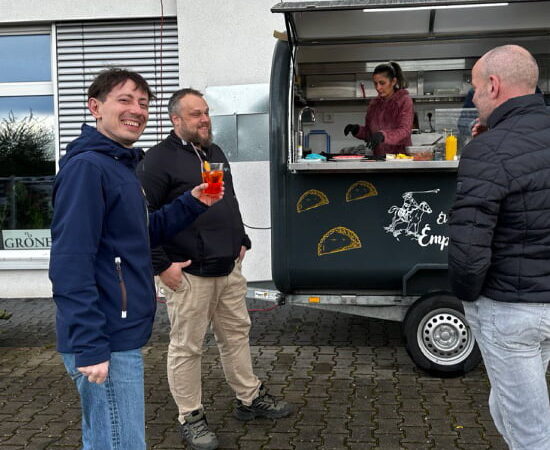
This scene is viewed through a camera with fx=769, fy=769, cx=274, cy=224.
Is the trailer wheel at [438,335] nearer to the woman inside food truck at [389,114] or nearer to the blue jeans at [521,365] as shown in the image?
the woman inside food truck at [389,114]

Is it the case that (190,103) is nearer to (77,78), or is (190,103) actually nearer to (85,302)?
(85,302)

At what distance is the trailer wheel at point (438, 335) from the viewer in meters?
5.34

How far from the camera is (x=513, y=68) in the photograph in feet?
9.01

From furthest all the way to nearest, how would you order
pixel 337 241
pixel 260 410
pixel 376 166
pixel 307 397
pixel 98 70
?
pixel 98 70
pixel 337 241
pixel 376 166
pixel 307 397
pixel 260 410

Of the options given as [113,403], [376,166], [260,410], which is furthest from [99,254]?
[376,166]

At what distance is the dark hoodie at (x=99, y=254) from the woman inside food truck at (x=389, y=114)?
3.50 m

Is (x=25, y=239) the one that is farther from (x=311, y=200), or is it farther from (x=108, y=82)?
(x=108, y=82)

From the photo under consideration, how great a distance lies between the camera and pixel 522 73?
108 inches

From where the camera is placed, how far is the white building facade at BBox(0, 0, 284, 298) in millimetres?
8594

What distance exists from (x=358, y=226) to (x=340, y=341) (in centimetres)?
154

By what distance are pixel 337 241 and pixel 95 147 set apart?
307cm

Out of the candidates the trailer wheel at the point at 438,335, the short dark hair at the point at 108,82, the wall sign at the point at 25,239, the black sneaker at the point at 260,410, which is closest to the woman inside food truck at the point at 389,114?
the trailer wheel at the point at 438,335

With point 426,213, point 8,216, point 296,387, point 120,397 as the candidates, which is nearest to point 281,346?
point 296,387

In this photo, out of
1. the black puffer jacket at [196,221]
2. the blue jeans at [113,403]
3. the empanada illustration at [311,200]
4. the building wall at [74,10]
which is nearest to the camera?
the blue jeans at [113,403]
